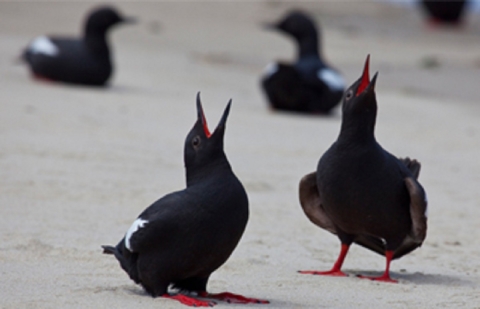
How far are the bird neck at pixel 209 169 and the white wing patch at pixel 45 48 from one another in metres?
9.63

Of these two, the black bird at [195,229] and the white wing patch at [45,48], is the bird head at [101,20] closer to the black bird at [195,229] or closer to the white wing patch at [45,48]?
the white wing patch at [45,48]

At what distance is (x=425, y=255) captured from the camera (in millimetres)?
6465

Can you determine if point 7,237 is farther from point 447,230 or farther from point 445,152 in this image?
point 445,152

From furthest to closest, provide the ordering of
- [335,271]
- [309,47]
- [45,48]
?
1. [309,47]
2. [45,48]
3. [335,271]

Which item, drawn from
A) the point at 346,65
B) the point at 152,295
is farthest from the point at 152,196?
the point at 346,65

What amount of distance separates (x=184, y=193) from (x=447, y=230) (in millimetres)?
3339

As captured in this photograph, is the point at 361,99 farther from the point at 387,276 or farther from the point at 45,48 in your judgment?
the point at 45,48

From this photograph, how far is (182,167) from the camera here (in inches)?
357

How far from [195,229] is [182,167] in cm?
471

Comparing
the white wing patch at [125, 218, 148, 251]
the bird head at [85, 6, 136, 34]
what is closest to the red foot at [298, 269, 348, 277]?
the white wing patch at [125, 218, 148, 251]

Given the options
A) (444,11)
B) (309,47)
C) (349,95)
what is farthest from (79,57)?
(444,11)

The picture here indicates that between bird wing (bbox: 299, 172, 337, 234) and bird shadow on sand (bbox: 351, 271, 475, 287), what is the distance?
1.18 ft

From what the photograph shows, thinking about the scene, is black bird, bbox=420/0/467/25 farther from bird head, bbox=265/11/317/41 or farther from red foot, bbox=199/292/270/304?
red foot, bbox=199/292/270/304

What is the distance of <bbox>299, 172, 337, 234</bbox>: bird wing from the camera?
5.73 meters
